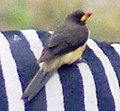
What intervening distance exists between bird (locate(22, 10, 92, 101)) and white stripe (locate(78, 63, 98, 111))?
35mm

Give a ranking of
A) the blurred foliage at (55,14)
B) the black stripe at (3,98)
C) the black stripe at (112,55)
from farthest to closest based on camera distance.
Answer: the blurred foliage at (55,14) → the black stripe at (112,55) → the black stripe at (3,98)

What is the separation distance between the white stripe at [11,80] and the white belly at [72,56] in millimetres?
92

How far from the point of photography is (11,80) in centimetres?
101

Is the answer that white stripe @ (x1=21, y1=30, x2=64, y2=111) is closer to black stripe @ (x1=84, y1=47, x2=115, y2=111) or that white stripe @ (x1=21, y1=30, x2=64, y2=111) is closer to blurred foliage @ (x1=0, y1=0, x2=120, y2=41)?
black stripe @ (x1=84, y1=47, x2=115, y2=111)

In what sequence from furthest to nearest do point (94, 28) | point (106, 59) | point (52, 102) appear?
point (94, 28), point (106, 59), point (52, 102)

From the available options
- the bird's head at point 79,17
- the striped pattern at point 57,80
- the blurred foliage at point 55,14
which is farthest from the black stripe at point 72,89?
the blurred foliage at point 55,14

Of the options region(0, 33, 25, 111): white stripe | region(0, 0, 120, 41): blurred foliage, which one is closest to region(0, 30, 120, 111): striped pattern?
region(0, 33, 25, 111): white stripe

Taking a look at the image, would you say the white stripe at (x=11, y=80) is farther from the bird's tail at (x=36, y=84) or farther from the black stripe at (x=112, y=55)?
the black stripe at (x=112, y=55)

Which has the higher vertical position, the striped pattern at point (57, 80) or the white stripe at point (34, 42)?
the white stripe at point (34, 42)

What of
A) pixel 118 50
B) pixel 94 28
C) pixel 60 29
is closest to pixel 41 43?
pixel 60 29

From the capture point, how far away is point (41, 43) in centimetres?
110

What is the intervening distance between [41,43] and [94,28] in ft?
1.70

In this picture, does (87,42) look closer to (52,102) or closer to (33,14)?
(52,102)

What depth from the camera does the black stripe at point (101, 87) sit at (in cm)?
104
